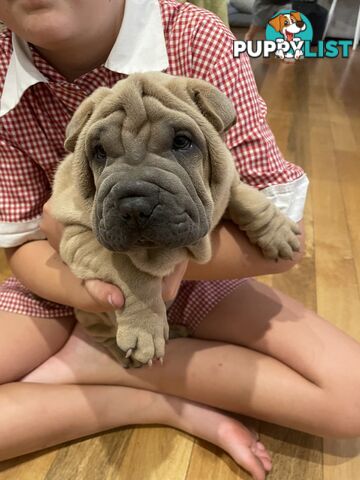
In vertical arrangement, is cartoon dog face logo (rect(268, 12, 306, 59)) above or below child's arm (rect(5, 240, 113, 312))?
below

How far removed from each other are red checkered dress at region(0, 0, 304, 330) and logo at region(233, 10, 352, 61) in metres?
1.46

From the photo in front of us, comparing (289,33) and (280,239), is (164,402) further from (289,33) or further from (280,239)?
(289,33)

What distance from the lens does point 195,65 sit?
83 cm

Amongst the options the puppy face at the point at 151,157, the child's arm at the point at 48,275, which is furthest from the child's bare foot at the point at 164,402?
the puppy face at the point at 151,157

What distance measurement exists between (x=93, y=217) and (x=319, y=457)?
0.67 metres

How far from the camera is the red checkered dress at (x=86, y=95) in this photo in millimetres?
818

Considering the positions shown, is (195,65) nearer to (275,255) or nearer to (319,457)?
(275,255)

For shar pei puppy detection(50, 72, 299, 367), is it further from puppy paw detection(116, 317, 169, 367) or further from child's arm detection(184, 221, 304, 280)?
child's arm detection(184, 221, 304, 280)

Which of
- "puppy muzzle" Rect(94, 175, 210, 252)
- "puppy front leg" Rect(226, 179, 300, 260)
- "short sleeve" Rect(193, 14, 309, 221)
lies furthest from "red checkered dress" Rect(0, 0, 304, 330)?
"puppy muzzle" Rect(94, 175, 210, 252)

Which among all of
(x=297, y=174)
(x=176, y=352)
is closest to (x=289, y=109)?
(x=297, y=174)

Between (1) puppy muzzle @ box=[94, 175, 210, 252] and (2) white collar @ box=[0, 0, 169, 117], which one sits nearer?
(1) puppy muzzle @ box=[94, 175, 210, 252]

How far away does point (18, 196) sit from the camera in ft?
2.93

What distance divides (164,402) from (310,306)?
49cm

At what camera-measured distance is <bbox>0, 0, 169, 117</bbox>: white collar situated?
30.7 inches
